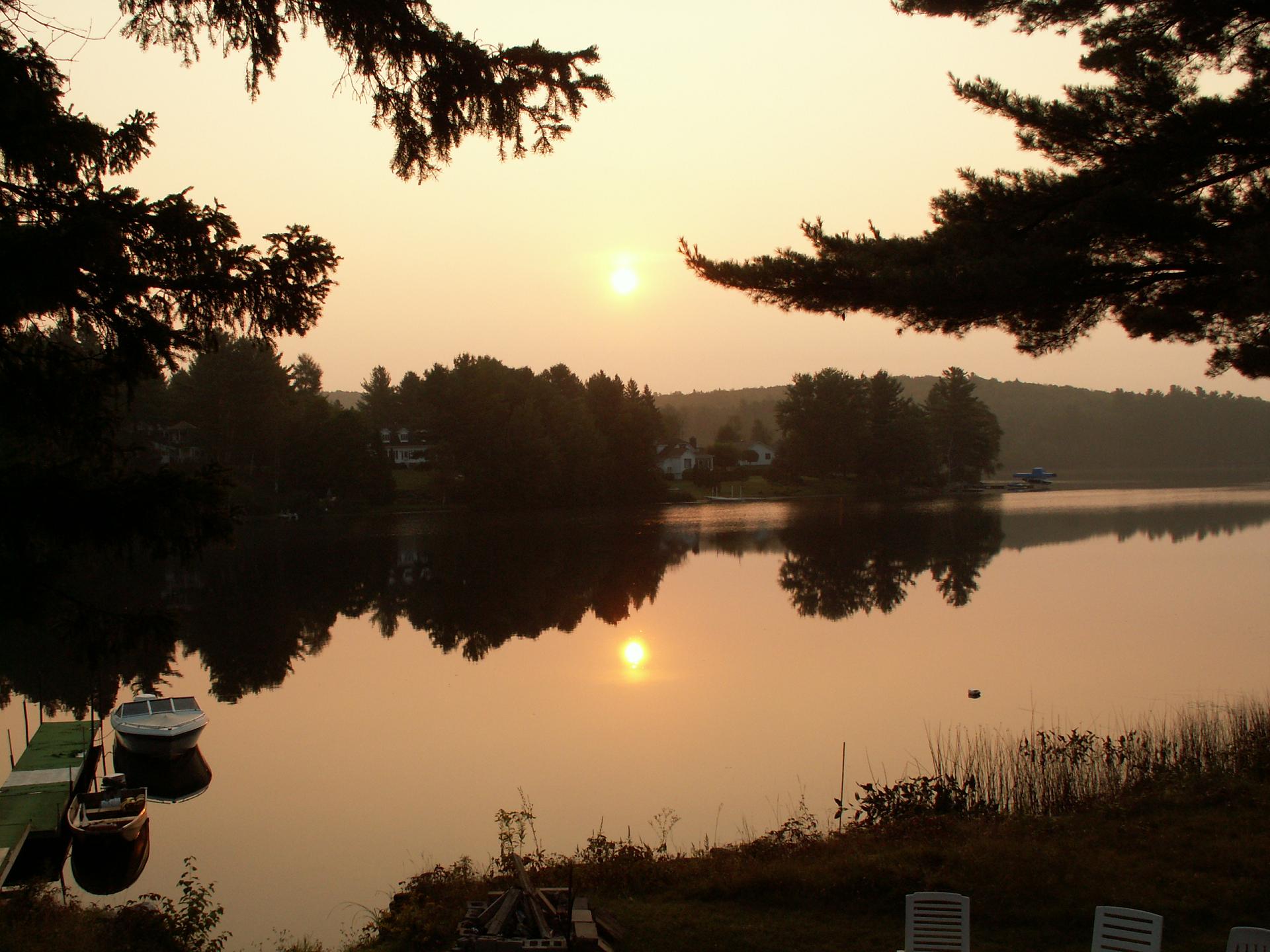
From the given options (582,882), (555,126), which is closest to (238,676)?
(582,882)

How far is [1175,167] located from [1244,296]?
209cm

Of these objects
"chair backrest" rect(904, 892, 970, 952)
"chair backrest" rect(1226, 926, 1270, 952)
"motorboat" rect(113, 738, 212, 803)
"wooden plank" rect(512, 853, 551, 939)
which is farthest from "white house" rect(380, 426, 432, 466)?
"chair backrest" rect(1226, 926, 1270, 952)

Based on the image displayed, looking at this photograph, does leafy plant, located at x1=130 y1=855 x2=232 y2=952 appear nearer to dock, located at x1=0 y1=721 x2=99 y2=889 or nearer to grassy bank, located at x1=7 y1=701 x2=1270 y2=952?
grassy bank, located at x1=7 y1=701 x2=1270 y2=952

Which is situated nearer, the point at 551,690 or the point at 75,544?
the point at 75,544

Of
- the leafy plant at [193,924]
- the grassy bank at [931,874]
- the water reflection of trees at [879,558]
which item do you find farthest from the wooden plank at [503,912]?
the water reflection of trees at [879,558]

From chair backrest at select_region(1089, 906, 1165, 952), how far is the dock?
37.0 feet

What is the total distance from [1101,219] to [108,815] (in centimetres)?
1348

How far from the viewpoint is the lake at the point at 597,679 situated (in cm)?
1293

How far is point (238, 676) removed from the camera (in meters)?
22.6

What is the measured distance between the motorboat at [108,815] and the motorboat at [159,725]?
9.08 ft

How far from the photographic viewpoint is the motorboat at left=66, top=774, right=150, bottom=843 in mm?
12102

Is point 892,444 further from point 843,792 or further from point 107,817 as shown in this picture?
point 107,817

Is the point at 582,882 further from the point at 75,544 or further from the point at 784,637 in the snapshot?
the point at 784,637

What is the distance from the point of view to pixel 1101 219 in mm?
9094
